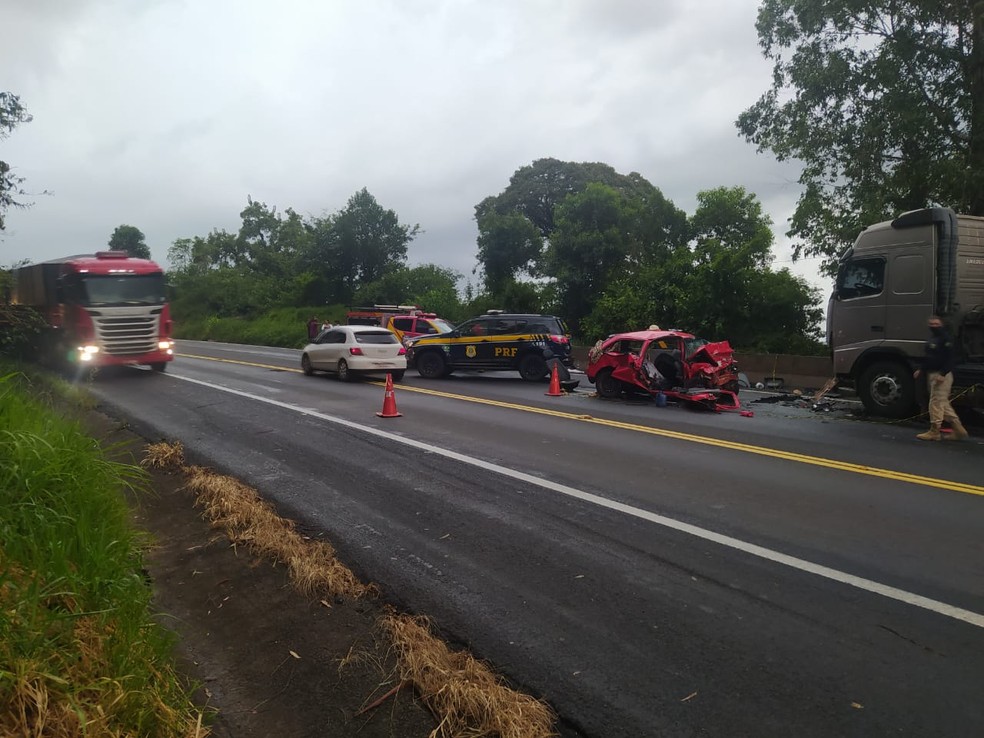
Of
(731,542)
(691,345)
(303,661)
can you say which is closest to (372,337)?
(691,345)

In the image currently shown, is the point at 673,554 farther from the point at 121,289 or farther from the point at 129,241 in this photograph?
the point at 129,241

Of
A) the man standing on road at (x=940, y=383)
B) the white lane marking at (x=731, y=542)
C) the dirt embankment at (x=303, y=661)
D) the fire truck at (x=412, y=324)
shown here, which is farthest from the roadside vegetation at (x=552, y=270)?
the dirt embankment at (x=303, y=661)

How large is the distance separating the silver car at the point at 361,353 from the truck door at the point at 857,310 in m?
10.2

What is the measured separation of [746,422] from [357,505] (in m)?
7.36

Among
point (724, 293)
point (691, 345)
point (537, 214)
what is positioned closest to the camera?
point (691, 345)

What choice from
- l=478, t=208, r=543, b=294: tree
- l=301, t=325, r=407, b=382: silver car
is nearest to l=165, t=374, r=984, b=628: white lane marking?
l=301, t=325, r=407, b=382: silver car

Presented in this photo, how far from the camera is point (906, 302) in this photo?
37.1 feet

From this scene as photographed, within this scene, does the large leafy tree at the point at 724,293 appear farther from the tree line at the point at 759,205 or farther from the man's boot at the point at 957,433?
the man's boot at the point at 957,433

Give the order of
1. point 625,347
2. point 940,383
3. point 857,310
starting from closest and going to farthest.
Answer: point 940,383, point 857,310, point 625,347

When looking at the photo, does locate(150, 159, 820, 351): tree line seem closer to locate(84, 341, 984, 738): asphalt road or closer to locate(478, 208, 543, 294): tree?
locate(478, 208, 543, 294): tree

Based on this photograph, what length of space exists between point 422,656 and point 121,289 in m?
16.8

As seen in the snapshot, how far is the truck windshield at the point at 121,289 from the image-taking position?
16.7 metres

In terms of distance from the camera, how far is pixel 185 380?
55.3ft

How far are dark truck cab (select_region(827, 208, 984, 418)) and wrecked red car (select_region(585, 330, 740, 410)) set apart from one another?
2.07m
